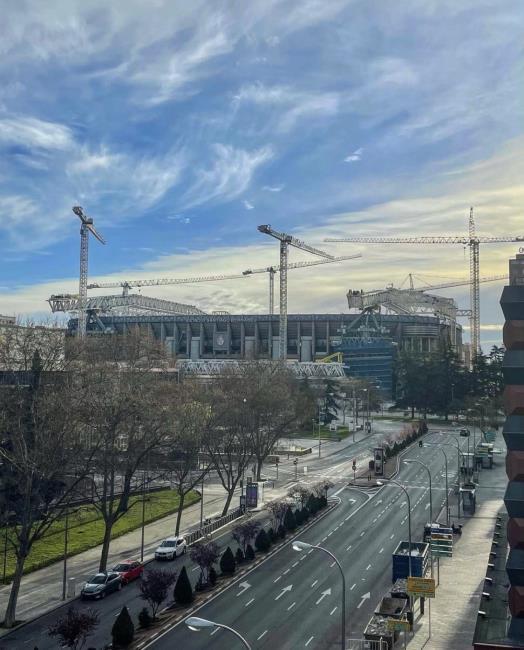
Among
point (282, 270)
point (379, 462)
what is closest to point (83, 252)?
point (282, 270)

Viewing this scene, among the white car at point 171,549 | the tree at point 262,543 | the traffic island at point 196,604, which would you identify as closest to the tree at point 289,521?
the traffic island at point 196,604

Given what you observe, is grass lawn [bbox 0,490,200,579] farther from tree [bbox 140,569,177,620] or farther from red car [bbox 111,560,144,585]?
tree [bbox 140,569,177,620]

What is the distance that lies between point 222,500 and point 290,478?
524 inches

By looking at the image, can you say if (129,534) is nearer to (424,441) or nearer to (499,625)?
(499,625)

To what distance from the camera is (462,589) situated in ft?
133

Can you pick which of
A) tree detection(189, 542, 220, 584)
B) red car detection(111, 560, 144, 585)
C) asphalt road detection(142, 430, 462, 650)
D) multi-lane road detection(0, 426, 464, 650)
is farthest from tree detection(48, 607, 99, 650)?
red car detection(111, 560, 144, 585)

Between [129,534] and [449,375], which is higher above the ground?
[449,375]

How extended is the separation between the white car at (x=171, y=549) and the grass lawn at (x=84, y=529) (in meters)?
6.76

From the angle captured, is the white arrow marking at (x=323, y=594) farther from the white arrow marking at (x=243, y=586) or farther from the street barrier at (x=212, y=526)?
the street barrier at (x=212, y=526)

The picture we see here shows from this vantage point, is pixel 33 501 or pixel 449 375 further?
pixel 449 375

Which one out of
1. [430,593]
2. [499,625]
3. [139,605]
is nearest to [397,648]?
[430,593]

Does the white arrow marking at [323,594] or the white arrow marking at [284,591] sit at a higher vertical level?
the white arrow marking at [323,594]

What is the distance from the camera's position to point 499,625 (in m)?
30.2

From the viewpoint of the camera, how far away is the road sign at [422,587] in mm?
31828
